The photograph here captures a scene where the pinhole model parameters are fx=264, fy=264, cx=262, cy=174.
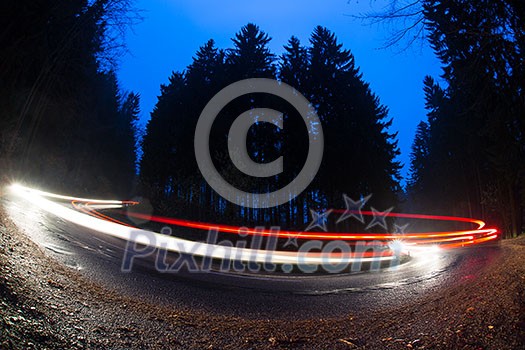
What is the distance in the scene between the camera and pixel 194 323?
10.9 feet

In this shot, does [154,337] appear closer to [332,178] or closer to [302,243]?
[302,243]

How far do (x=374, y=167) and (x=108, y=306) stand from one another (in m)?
28.5

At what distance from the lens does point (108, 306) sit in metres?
3.38

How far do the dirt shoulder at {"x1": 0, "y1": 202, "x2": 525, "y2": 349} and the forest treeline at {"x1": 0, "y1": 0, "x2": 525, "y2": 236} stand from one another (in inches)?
181

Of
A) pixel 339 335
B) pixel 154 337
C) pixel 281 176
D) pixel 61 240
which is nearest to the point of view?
pixel 154 337

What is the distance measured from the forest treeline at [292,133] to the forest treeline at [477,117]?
8620 millimetres

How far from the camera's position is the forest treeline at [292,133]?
26.4 m

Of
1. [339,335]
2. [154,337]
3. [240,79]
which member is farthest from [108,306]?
[240,79]

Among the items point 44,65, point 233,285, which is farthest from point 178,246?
point 44,65

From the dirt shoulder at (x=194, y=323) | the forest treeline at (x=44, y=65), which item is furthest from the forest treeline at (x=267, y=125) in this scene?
the dirt shoulder at (x=194, y=323)

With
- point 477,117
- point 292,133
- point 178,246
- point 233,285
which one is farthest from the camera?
point 292,133

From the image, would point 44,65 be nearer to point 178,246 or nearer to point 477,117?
point 178,246

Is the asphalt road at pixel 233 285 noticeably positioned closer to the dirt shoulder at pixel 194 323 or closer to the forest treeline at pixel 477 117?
the dirt shoulder at pixel 194 323

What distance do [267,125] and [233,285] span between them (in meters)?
23.1
